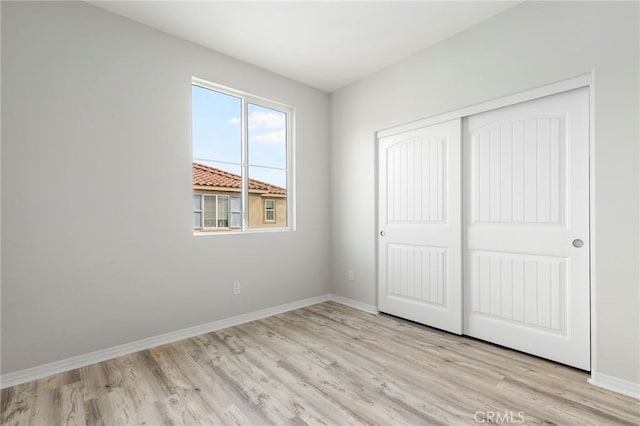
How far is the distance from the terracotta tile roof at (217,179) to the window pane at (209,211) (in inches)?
5.6

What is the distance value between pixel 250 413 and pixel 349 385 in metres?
0.66

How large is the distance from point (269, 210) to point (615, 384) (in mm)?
3193

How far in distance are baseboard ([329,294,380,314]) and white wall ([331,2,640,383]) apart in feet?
6.37

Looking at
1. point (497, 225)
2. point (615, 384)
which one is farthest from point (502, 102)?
point (615, 384)

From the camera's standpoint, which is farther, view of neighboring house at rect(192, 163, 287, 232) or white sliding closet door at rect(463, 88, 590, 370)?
view of neighboring house at rect(192, 163, 287, 232)

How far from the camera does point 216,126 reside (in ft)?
10.3

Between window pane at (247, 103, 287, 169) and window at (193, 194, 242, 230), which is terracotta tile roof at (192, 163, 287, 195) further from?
window pane at (247, 103, 287, 169)

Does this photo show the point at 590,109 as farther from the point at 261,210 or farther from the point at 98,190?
the point at 98,190

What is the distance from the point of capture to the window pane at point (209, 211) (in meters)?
3.06

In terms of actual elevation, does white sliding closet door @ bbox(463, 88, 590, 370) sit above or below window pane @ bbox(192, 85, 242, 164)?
below

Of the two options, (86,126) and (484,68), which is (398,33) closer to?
(484,68)

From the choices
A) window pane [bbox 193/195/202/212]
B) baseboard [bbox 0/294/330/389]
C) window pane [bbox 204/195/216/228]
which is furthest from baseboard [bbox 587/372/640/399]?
window pane [bbox 193/195/202/212]

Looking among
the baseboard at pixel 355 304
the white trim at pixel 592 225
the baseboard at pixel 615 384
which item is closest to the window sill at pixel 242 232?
the baseboard at pixel 355 304

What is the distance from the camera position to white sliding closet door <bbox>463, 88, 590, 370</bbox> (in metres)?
2.15
